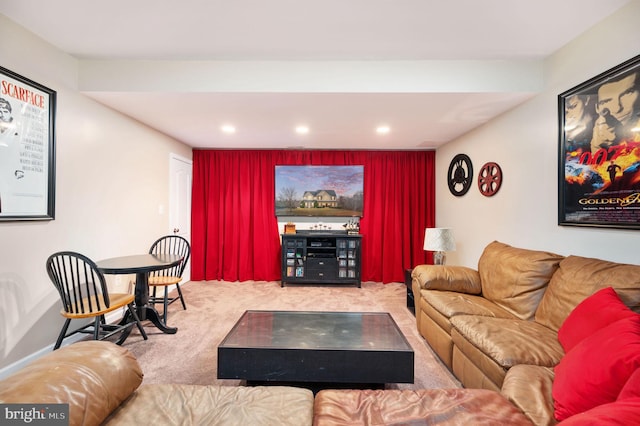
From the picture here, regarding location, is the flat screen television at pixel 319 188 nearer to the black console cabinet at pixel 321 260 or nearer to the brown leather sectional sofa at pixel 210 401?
the black console cabinet at pixel 321 260

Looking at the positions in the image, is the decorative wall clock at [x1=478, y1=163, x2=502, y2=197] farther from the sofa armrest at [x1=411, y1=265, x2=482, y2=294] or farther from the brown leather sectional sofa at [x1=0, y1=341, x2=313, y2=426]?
the brown leather sectional sofa at [x1=0, y1=341, x2=313, y2=426]

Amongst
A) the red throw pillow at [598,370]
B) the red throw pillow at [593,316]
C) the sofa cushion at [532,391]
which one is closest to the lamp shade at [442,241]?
the red throw pillow at [593,316]

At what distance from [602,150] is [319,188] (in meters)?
3.48

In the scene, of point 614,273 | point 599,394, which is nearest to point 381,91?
point 614,273

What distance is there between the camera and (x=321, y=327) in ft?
6.92

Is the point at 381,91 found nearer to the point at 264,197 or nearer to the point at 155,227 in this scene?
the point at 264,197

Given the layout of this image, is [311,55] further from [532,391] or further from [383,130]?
[532,391]

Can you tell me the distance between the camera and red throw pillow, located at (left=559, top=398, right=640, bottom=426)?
0.70 meters

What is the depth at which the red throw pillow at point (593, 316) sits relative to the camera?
1.35m

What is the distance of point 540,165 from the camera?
2.50m

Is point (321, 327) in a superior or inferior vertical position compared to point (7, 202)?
inferior

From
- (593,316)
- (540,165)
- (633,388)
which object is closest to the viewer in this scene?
(633,388)

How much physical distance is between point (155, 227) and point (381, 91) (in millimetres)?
3331

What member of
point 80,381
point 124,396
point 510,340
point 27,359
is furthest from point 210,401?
point 27,359
